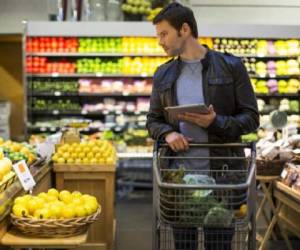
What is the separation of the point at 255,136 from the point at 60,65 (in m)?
3.23

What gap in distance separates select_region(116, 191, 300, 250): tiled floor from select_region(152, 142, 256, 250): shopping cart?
3.07 meters

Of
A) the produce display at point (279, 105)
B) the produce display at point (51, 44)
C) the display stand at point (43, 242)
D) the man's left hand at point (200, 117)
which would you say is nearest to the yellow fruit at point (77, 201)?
the display stand at point (43, 242)

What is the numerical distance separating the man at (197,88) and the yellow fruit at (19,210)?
0.81m

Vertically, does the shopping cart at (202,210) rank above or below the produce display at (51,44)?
below

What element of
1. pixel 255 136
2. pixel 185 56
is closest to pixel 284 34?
pixel 255 136

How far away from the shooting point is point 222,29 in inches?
346

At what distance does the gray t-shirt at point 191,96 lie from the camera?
3.04 meters

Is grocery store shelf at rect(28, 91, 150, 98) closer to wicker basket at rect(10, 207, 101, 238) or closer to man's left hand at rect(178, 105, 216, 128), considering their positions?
wicker basket at rect(10, 207, 101, 238)

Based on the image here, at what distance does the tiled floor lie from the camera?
582cm

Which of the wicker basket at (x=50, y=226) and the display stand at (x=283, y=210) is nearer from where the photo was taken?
the wicker basket at (x=50, y=226)

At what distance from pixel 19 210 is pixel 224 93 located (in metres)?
1.28

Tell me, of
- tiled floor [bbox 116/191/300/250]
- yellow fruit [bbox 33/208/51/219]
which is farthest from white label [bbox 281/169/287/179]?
yellow fruit [bbox 33/208/51/219]

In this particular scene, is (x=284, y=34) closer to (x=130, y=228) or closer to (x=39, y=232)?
(x=130, y=228)

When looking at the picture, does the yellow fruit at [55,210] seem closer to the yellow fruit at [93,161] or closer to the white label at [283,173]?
the yellow fruit at [93,161]
